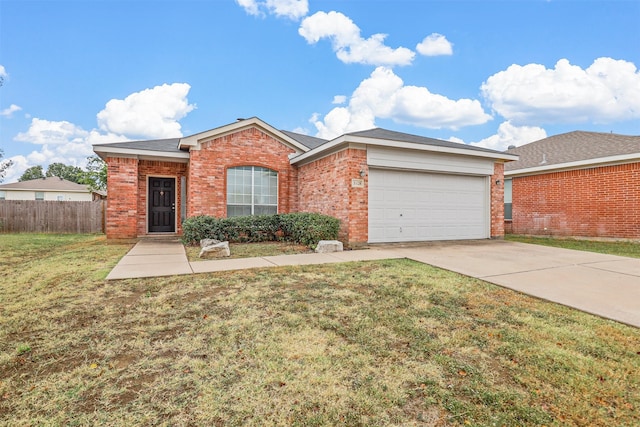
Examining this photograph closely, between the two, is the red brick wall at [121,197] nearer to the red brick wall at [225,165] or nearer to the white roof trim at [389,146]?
the red brick wall at [225,165]

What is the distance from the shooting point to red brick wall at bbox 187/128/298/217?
411 inches

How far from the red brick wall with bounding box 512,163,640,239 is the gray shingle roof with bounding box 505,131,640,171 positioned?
0.51 meters

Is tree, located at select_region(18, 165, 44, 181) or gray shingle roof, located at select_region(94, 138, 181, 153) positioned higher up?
tree, located at select_region(18, 165, 44, 181)

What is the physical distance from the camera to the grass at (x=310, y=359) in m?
1.75

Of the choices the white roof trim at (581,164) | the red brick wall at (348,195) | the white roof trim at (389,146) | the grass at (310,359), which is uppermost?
the white roof trim at (389,146)

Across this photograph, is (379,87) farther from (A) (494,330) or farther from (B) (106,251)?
(A) (494,330)

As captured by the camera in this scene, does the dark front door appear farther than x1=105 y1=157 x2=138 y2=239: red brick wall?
Yes

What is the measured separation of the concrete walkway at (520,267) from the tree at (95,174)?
18.9 metres

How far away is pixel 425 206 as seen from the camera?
9.75 m

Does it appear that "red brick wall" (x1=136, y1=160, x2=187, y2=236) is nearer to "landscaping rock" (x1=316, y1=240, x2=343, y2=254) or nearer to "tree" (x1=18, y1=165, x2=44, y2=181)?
"landscaping rock" (x1=316, y1=240, x2=343, y2=254)

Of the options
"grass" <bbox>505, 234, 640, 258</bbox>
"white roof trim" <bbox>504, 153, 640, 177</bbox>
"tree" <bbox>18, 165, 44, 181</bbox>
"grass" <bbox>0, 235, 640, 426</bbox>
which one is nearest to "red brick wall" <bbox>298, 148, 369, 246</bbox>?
"grass" <bbox>0, 235, 640, 426</bbox>

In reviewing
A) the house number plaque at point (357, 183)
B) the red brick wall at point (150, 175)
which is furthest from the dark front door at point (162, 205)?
the house number plaque at point (357, 183)

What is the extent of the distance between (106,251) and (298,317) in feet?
23.0

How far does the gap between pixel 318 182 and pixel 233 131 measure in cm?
365
